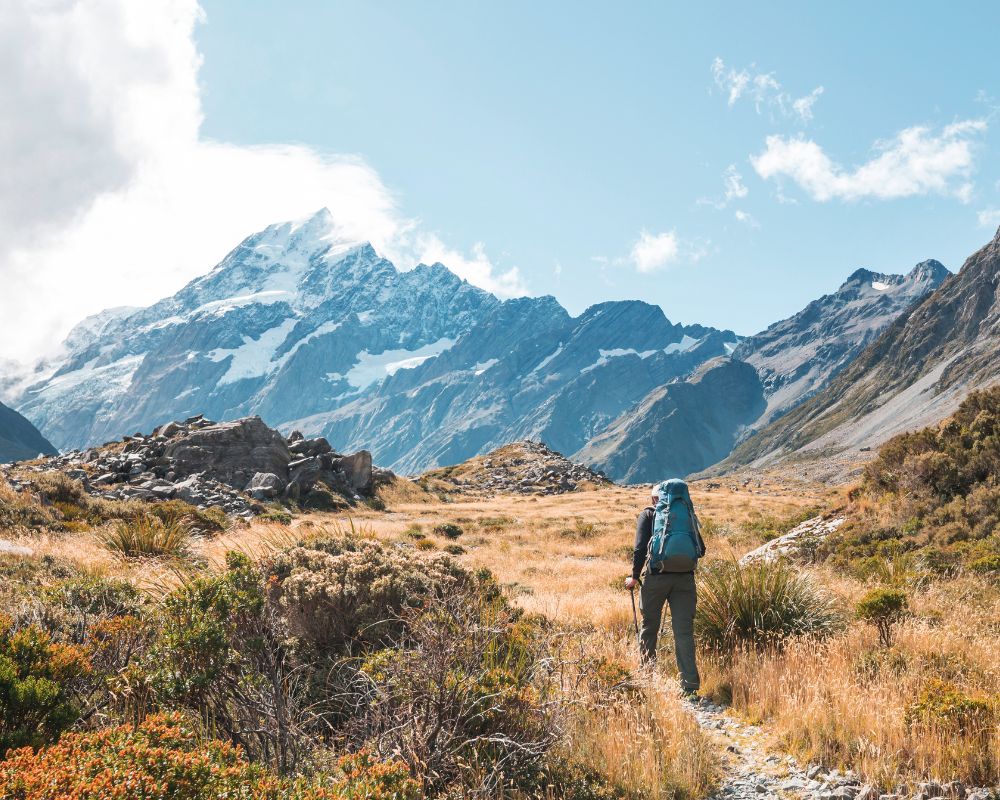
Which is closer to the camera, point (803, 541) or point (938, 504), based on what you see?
point (938, 504)

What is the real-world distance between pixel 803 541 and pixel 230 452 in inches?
1119

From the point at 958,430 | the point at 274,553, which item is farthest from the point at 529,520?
the point at 274,553

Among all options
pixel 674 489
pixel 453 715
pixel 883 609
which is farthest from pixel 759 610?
pixel 453 715

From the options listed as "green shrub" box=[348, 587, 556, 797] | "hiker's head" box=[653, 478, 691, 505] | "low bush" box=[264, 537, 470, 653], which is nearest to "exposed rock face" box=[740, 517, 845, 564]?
"hiker's head" box=[653, 478, 691, 505]

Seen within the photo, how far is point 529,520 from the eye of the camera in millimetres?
30797

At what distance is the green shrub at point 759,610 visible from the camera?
26.5ft

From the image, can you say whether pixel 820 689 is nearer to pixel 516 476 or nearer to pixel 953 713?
pixel 953 713

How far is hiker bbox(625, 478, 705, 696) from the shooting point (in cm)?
764

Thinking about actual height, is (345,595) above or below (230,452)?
below

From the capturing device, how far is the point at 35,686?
4.52 metres

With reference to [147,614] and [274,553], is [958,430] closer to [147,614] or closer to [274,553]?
[274,553]

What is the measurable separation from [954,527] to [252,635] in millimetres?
13173

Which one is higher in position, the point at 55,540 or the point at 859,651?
the point at 55,540

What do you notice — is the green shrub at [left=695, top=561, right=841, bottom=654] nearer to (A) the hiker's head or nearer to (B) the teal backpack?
(B) the teal backpack
